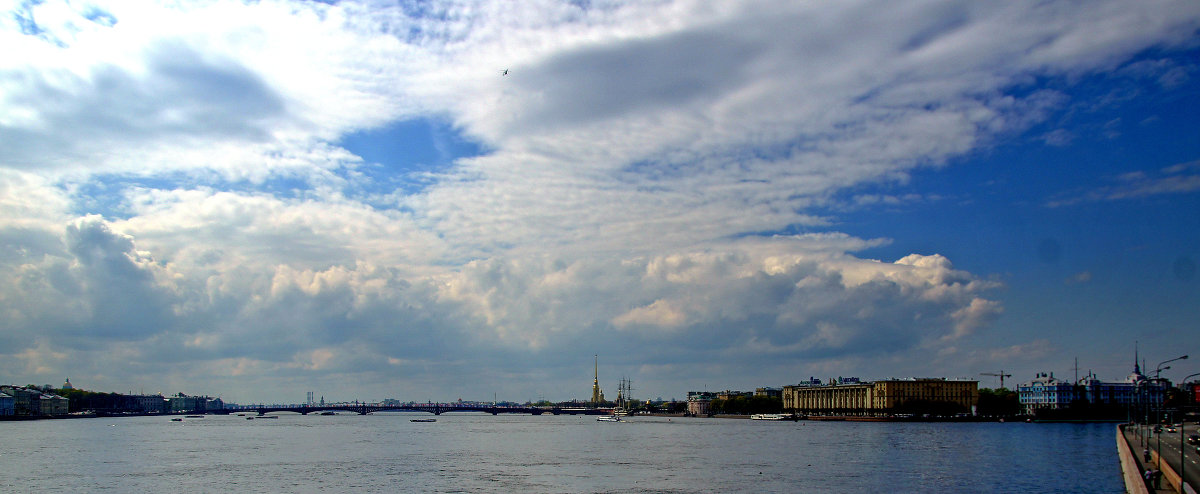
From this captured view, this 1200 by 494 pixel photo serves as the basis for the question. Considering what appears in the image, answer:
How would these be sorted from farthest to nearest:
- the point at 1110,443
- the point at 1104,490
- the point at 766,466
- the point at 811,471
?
the point at 1110,443 → the point at 766,466 → the point at 811,471 → the point at 1104,490

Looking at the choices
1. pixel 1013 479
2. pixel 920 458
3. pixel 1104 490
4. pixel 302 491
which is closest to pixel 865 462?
pixel 920 458

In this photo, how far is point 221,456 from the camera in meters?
89.0

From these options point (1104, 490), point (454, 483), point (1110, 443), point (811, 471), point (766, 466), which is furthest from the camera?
point (1110, 443)

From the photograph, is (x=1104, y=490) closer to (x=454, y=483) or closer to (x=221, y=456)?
(x=454, y=483)

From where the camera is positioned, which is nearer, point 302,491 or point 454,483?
point 302,491

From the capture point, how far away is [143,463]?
263 feet

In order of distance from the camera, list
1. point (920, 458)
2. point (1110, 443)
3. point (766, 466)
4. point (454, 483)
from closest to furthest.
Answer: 1. point (454, 483)
2. point (766, 466)
3. point (920, 458)
4. point (1110, 443)

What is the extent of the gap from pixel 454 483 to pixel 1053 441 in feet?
272

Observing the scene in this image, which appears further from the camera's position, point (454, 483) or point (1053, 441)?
point (1053, 441)

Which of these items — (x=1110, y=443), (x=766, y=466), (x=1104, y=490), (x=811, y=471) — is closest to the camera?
(x=1104, y=490)

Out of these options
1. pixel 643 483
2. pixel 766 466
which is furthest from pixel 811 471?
pixel 643 483

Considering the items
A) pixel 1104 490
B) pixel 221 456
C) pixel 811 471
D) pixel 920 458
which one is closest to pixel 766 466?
pixel 811 471

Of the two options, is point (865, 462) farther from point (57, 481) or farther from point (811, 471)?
point (57, 481)

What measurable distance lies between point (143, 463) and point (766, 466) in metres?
53.7
